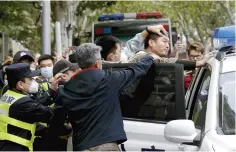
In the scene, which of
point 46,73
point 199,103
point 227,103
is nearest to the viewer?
point 227,103

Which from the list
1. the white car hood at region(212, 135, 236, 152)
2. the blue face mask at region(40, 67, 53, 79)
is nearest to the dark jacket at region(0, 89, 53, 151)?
the white car hood at region(212, 135, 236, 152)

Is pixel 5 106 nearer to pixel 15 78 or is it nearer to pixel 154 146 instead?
pixel 15 78

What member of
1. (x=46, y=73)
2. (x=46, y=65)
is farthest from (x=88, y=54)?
(x=46, y=65)

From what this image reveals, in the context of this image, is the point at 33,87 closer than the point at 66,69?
Yes

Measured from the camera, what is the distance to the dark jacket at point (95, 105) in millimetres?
4203

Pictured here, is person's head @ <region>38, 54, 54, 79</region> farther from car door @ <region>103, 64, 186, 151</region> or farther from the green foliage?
the green foliage

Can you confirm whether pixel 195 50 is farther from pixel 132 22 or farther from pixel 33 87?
pixel 132 22

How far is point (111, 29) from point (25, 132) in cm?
1061

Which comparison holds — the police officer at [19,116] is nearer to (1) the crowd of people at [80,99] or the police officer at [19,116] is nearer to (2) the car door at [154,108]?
(1) the crowd of people at [80,99]

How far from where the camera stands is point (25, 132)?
4.88 metres

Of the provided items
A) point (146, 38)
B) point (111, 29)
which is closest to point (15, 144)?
point (146, 38)

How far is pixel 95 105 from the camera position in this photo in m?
4.20

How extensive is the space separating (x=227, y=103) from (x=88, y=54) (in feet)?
3.50

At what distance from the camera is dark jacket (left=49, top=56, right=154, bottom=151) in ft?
13.8
